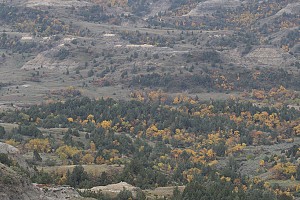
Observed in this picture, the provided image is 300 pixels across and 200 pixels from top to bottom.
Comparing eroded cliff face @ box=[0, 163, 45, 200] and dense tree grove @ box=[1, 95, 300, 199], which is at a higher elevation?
eroded cliff face @ box=[0, 163, 45, 200]

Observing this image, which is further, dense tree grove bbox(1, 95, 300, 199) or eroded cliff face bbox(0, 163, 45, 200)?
dense tree grove bbox(1, 95, 300, 199)

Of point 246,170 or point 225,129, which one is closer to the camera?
point 246,170

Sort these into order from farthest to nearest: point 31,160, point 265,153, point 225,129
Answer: point 225,129 < point 265,153 < point 31,160

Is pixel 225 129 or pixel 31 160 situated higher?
pixel 31 160

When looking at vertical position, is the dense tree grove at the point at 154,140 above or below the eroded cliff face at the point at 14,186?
below

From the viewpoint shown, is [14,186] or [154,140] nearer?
[14,186]

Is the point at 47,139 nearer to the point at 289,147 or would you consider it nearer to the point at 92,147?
the point at 92,147

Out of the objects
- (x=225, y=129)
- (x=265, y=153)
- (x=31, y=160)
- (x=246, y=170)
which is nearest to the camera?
(x=31, y=160)

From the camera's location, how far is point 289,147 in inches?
6732

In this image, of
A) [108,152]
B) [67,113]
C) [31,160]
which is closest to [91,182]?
[31,160]

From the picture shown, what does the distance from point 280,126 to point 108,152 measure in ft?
226

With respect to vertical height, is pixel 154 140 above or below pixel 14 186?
below

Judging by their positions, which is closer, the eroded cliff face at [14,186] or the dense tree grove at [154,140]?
the eroded cliff face at [14,186]

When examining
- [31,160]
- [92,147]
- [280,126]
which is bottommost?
[280,126]
